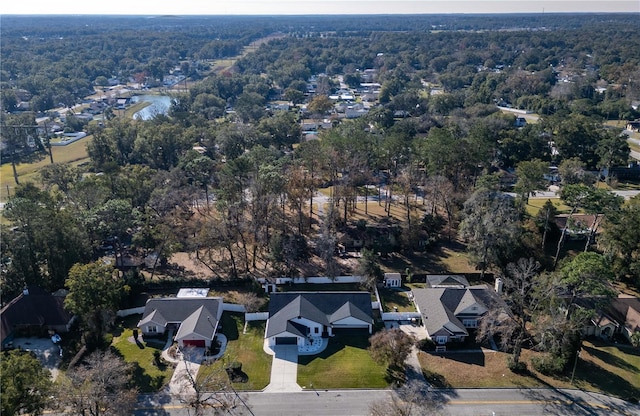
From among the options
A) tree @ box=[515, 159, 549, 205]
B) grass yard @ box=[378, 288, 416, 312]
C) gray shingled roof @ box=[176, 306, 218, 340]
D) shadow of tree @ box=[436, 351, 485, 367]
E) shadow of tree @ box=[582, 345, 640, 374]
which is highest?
tree @ box=[515, 159, 549, 205]

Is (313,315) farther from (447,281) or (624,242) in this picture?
(624,242)

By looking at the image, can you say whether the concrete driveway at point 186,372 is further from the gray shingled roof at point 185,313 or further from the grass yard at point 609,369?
the grass yard at point 609,369

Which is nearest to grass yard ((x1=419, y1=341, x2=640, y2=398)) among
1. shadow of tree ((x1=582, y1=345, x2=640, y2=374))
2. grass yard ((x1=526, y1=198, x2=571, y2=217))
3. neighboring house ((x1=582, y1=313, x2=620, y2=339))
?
shadow of tree ((x1=582, y1=345, x2=640, y2=374))

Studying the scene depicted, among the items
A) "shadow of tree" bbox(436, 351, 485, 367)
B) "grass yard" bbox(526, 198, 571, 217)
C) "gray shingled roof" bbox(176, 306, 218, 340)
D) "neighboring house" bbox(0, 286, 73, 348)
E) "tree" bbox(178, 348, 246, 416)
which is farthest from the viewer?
"grass yard" bbox(526, 198, 571, 217)

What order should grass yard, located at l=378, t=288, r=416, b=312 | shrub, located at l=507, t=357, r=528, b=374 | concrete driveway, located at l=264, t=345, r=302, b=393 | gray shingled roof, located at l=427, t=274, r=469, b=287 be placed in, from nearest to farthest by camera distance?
concrete driveway, located at l=264, t=345, r=302, b=393, shrub, located at l=507, t=357, r=528, b=374, grass yard, located at l=378, t=288, r=416, b=312, gray shingled roof, located at l=427, t=274, r=469, b=287

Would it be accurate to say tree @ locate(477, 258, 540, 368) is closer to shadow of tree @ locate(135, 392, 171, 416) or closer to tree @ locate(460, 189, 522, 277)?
tree @ locate(460, 189, 522, 277)

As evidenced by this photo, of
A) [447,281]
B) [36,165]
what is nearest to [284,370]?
[447,281]
